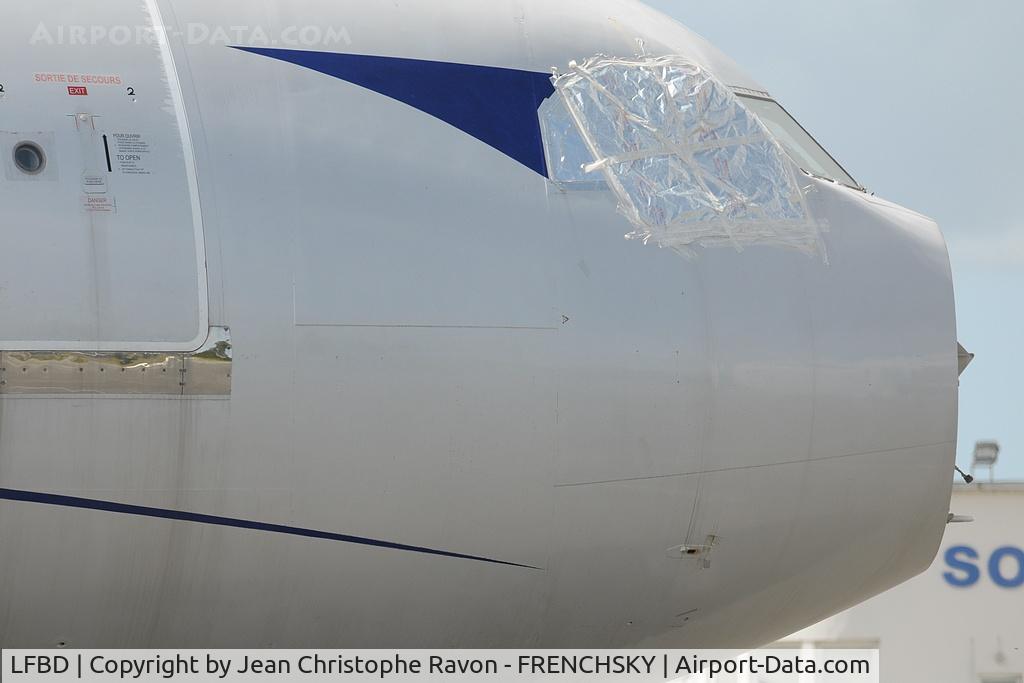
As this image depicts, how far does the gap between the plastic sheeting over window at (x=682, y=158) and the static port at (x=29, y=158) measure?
275 centimetres

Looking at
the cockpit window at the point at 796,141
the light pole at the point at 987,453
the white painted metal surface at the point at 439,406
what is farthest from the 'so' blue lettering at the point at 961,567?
the white painted metal surface at the point at 439,406

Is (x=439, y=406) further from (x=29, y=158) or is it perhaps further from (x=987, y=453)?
(x=987, y=453)

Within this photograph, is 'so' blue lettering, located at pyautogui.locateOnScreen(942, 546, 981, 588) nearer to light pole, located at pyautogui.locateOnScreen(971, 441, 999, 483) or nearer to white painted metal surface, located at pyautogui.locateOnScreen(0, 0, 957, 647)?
light pole, located at pyautogui.locateOnScreen(971, 441, 999, 483)

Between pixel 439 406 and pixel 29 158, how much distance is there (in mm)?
2288

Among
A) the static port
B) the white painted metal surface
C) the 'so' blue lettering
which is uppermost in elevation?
the static port

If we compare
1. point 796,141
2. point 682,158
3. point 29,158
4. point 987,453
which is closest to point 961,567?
point 987,453

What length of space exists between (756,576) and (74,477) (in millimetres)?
3646

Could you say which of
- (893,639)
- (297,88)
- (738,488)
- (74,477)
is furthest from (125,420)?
(893,639)

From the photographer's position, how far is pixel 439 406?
7.12m

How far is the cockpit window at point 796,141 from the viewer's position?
8508 mm

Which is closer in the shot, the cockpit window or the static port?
the static port

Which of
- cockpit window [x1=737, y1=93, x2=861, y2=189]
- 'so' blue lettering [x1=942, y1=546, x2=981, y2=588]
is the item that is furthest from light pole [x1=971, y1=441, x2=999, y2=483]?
cockpit window [x1=737, y1=93, x2=861, y2=189]

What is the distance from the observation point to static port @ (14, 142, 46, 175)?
22.5 feet

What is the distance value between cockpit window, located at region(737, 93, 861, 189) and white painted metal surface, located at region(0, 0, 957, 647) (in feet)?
1.65
